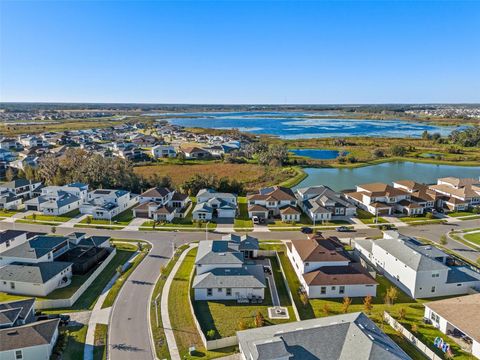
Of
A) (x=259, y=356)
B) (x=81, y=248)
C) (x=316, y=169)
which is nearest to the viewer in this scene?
(x=259, y=356)

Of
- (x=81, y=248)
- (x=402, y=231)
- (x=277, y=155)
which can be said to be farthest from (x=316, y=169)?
(x=81, y=248)

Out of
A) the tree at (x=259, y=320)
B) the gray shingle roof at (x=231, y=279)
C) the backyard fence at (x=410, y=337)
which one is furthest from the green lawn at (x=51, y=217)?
the backyard fence at (x=410, y=337)

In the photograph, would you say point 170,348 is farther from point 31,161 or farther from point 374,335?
point 31,161

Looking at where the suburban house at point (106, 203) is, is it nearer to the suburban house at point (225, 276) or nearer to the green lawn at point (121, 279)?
the green lawn at point (121, 279)

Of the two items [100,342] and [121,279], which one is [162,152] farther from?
[100,342]

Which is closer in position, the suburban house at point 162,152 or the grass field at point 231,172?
the grass field at point 231,172

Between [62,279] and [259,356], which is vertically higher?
[259,356]

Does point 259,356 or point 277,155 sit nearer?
point 259,356

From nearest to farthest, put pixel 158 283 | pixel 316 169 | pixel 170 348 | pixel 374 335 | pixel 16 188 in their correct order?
1. pixel 374 335
2. pixel 170 348
3. pixel 158 283
4. pixel 16 188
5. pixel 316 169
